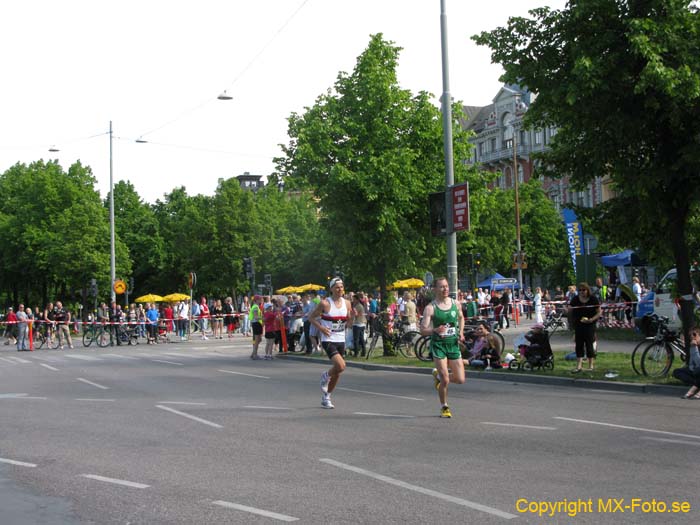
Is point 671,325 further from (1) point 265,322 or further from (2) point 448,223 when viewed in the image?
(1) point 265,322

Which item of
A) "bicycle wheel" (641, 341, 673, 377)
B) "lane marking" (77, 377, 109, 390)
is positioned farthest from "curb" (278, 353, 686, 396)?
"lane marking" (77, 377, 109, 390)

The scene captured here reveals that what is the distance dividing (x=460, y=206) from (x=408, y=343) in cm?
501

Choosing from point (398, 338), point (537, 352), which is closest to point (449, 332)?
point (537, 352)

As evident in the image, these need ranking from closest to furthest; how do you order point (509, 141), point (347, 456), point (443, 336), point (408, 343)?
1. point (347, 456)
2. point (443, 336)
3. point (408, 343)
4. point (509, 141)

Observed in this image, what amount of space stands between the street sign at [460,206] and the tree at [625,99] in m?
3.48

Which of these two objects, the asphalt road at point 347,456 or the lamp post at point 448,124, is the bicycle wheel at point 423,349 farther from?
the asphalt road at point 347,456

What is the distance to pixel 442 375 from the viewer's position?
11.3m

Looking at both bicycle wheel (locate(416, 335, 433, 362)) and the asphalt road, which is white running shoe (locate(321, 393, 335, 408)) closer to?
the asphalt road

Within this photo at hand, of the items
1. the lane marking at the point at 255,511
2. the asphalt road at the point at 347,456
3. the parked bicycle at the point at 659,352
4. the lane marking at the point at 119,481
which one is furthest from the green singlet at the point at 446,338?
the parked bicycle at the point at 659,352

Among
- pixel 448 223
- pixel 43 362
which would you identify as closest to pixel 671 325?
pixel 448 223

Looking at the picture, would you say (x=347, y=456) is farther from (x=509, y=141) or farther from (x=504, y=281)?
(x=509, y=141)

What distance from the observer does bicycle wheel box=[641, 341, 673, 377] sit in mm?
15203

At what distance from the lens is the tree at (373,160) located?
24.3 metres

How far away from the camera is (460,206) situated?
20328mm
